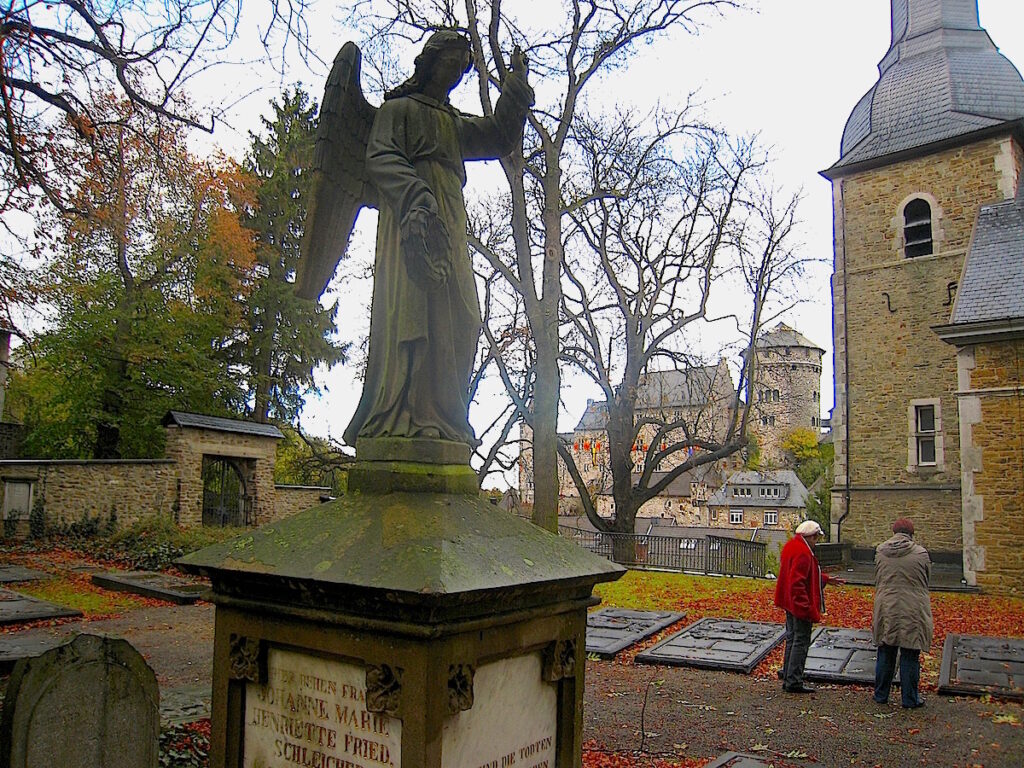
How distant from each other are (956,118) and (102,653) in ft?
81.9

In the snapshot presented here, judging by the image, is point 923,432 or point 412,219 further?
point 923,432

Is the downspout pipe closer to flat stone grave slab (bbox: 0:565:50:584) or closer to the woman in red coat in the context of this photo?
the woman in red coat

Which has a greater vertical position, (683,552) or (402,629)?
(402,629)

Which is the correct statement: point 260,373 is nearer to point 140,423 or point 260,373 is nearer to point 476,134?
point 140,423

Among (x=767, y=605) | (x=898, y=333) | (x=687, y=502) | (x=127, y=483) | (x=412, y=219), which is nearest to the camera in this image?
(x=412, y=219)

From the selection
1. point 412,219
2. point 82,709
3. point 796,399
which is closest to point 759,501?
point 796,399

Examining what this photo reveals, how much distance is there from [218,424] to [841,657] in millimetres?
15762

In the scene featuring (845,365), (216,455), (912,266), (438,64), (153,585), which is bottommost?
(153,585)

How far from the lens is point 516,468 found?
81.7ft

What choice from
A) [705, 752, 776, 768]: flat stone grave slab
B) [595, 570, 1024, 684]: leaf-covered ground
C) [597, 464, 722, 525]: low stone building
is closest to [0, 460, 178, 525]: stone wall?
[595, 570, 1024, 684]: leaf-covered ground

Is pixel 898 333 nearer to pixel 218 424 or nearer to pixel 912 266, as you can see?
pixel 912 266

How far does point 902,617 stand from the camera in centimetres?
682

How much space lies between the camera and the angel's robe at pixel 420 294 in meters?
3.59

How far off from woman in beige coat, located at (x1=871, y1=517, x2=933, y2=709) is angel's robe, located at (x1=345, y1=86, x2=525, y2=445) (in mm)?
4892
